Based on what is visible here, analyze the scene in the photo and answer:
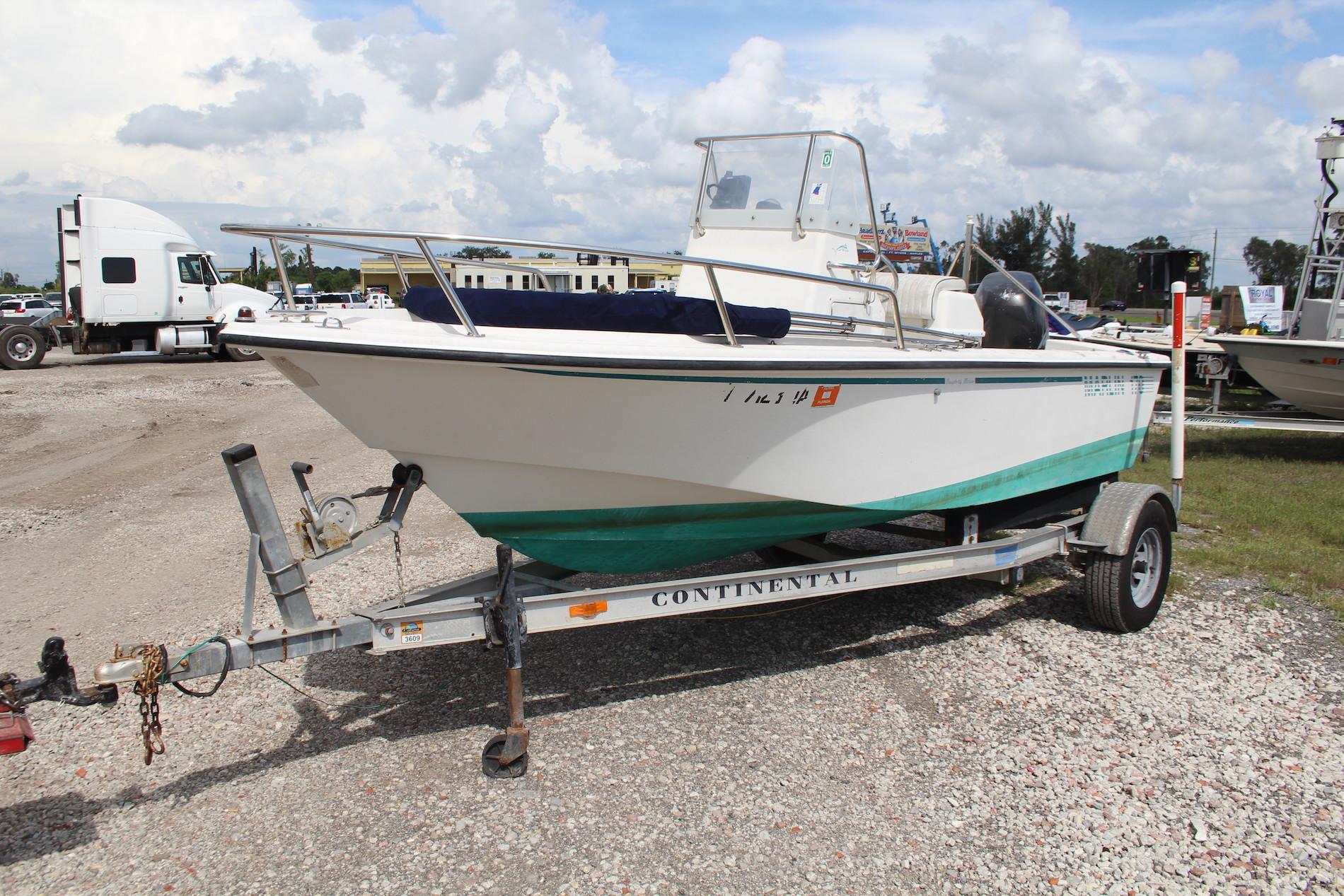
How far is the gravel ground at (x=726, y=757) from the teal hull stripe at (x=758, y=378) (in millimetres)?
1321

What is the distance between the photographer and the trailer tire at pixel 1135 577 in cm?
443

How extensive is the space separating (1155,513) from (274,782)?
4.21 metres

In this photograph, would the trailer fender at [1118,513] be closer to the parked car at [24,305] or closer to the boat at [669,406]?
the boat at [669,406]

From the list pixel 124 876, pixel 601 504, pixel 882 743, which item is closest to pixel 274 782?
pixel 124 876

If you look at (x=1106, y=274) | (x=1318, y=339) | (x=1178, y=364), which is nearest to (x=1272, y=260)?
(x=1106, y=274)

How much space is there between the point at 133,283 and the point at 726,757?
1918cm

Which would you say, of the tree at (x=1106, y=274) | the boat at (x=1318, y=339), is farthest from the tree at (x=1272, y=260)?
the boat at (x=1318, y=339)

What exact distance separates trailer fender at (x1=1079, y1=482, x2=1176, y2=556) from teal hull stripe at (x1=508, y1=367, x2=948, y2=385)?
4.13ft

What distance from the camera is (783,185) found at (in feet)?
16.9

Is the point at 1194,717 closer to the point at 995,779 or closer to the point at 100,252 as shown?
the point at 995,779

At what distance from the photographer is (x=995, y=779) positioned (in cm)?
322

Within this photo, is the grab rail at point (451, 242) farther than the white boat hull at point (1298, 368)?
No

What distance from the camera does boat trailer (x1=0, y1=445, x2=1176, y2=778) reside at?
9.09 ft

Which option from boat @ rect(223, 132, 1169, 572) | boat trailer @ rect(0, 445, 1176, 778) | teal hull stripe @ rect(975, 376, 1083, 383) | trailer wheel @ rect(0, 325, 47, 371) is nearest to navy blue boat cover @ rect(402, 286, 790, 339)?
boat @ rect(223, 132, 1169, 572)
